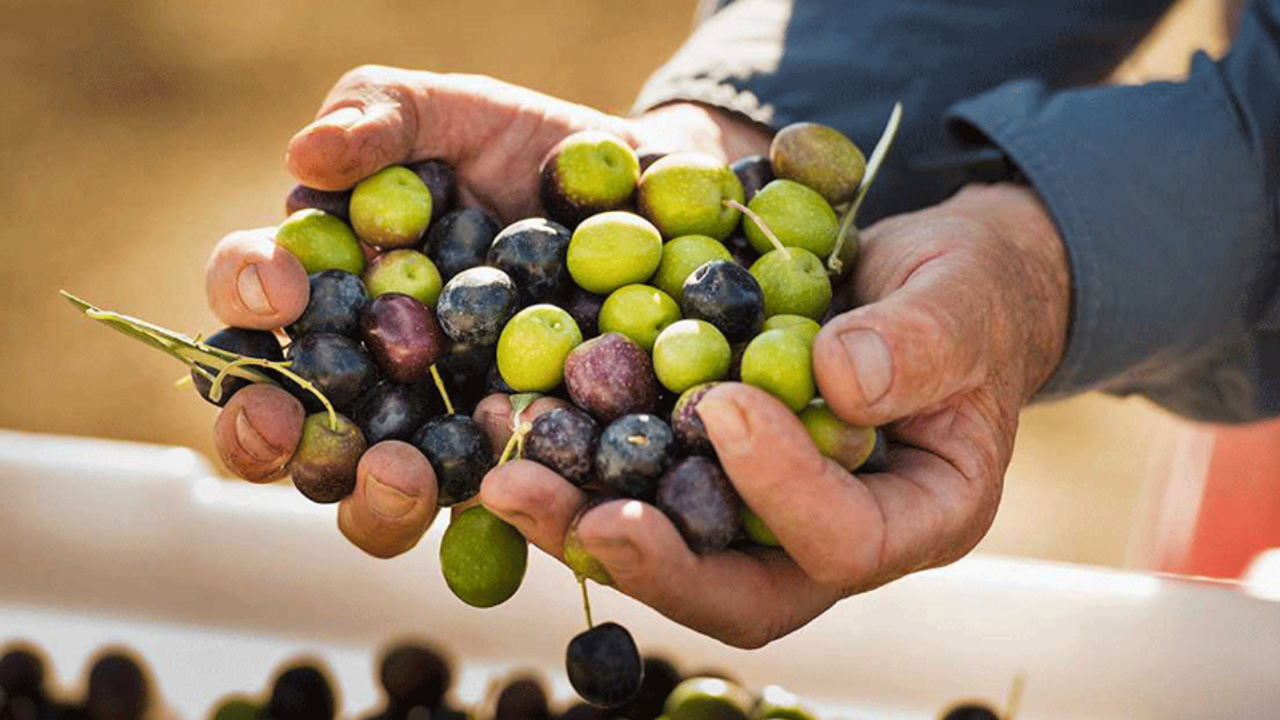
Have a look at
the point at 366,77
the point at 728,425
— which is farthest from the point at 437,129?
the point at 728,425

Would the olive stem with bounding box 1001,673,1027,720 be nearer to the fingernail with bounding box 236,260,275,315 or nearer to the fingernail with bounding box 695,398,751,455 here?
the fingernail with bounding box 695,398,751,455

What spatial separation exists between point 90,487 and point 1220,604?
1.87 m

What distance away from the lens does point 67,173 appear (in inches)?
197

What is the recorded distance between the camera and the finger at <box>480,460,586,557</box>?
1395 mm

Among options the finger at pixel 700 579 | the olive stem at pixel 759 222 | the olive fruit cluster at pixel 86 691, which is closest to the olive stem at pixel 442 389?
the finger at pixel 700 579

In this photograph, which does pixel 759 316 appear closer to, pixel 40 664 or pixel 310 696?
pixel 310 696

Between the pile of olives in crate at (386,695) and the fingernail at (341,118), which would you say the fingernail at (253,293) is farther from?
the pile of olives in crate at (386,695)

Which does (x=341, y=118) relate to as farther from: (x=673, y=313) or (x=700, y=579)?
(x=700, y=579)

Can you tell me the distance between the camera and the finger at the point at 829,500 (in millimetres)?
1358

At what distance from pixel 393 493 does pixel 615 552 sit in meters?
0.28

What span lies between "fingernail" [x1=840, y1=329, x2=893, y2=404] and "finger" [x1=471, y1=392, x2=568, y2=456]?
13.6 inches

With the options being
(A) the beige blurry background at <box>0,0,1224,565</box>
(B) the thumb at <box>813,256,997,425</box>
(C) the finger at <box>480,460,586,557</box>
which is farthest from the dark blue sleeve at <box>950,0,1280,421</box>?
(C) the finger at <box>480,460,586,557</box>

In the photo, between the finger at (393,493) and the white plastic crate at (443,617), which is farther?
the white plastic crate at (443,617)

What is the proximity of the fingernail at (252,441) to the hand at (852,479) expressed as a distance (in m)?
0.29
